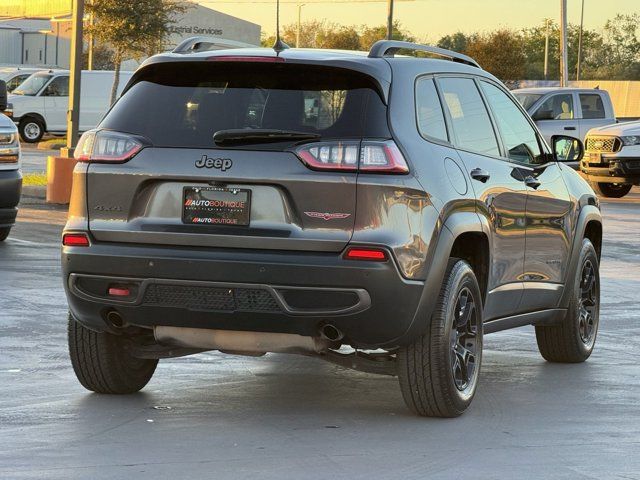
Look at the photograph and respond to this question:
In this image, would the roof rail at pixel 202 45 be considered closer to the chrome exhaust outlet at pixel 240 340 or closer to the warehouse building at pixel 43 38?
the chrome exhaust outlet at pixel 240 340

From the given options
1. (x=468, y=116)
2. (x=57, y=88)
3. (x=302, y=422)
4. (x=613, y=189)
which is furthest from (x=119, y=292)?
(x=57, y=88)

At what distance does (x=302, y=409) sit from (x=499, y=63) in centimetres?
6982

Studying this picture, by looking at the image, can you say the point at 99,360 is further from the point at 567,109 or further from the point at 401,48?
the point at 567,109

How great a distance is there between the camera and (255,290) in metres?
6.68

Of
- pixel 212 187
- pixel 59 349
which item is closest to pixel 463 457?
pixel 212 187

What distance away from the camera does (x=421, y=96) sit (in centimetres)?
730

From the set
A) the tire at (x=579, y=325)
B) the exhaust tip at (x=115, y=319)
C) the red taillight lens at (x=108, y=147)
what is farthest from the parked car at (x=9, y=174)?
the exhaust tip at (x=115, y=319)

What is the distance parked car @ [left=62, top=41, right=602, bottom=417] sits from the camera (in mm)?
6684

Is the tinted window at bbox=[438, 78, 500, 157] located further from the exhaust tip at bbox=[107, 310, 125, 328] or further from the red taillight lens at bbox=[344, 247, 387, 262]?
the exhaust tip at bbox=[107, 310, 125, 328]

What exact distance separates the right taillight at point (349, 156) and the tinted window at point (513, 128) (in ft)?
5.34

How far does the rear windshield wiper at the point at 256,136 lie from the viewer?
267 inches

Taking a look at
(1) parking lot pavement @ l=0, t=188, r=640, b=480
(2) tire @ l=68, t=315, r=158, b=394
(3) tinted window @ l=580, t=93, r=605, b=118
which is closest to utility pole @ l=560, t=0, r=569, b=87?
(3) tinted window @ l=580, t=93, r=605, b=118

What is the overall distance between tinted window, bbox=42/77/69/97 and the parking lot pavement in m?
33.6

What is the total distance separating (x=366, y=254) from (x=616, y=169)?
20.8m
